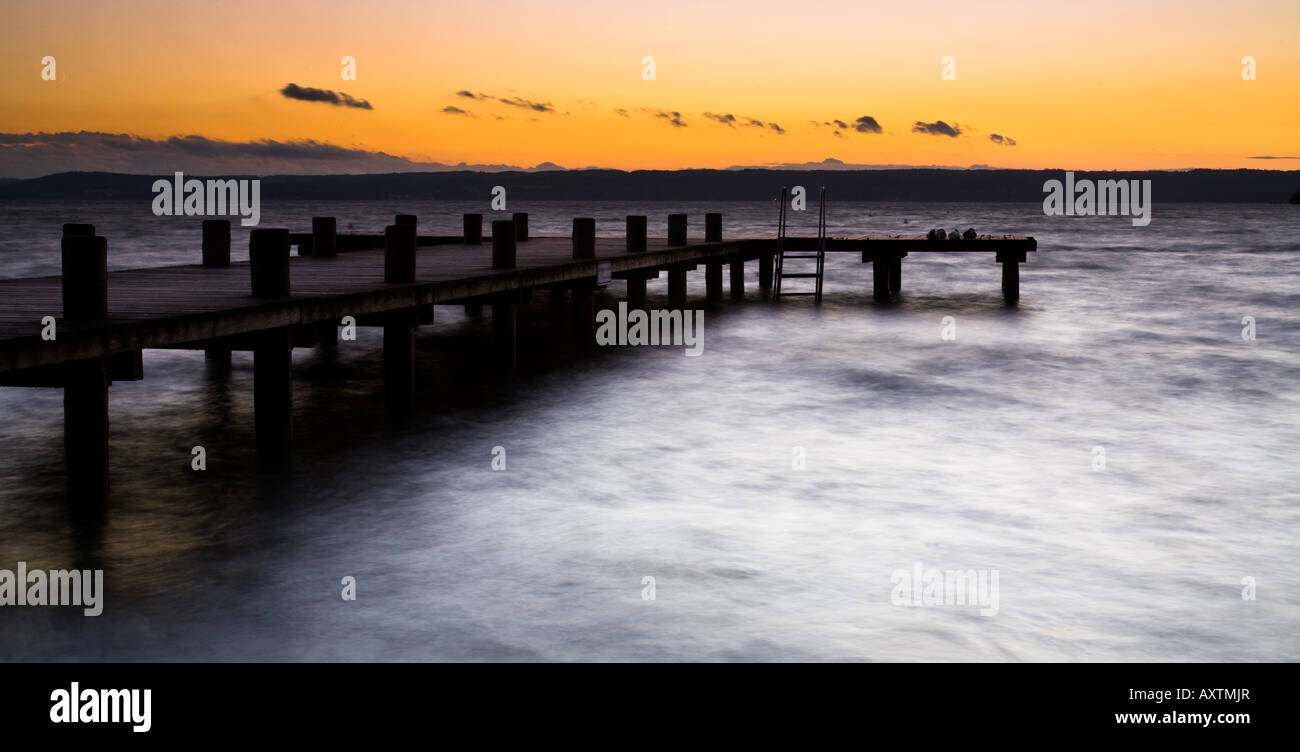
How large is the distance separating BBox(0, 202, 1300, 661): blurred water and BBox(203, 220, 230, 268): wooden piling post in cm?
142

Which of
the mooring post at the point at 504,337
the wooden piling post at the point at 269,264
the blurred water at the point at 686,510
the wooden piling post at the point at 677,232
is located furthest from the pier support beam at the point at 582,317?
the wooden piling post at the point at 269,264

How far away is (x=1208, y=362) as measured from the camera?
59.6 ft

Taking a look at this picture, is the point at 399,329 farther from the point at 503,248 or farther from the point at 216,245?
the point at 216,245

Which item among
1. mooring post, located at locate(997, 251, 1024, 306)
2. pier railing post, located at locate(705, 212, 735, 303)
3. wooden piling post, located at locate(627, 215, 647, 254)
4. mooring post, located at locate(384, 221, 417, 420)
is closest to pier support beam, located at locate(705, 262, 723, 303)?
pier railing post, located at locate(705, 212, 735, 303)

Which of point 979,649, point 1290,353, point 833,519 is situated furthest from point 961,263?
point 979,649

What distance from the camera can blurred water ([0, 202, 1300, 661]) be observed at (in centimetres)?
643

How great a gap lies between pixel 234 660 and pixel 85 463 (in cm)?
274

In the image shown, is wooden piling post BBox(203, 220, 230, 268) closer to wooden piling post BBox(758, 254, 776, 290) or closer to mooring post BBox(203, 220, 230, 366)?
mooring post BBox(203, 220, 230, 366)

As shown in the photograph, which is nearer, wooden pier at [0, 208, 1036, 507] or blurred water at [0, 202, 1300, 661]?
blurred water at [0, 202, 1300, 661]

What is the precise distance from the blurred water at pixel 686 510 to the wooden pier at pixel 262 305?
21.4 inches

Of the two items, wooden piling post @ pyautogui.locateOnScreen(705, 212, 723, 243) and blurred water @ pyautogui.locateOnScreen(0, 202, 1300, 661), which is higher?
wooden piling post @ pyautogui.locateOnScreen(705, 212, 723, 243)

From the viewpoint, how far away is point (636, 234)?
1864 centimetres

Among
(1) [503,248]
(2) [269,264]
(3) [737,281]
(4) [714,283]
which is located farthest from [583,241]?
(3) [737,281]

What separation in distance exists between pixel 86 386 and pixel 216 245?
20.9 feet
